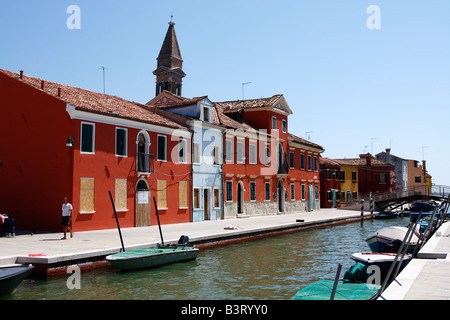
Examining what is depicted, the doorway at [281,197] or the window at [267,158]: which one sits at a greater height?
the window at [267,158]

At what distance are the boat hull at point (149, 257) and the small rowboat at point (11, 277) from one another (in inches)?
107

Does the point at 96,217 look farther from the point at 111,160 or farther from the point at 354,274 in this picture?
the point at 354,274

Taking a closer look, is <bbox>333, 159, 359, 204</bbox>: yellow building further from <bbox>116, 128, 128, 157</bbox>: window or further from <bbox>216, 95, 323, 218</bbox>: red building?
<bbox>116, 128, 128, 157</bbox>: window

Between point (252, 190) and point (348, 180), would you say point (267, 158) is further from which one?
point (348, 180)

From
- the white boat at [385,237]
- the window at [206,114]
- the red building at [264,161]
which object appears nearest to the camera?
the white boat at [385,237]

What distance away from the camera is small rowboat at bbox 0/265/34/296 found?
32.2 feet

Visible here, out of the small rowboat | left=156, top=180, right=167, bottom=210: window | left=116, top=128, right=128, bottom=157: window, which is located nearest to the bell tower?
left=156, top=180, right=167, bottom=210: window

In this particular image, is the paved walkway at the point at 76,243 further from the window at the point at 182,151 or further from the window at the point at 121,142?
the window at the point at 182,151

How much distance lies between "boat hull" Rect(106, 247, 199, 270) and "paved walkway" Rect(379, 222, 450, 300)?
24.3 ft

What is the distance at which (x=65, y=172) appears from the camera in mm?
19641

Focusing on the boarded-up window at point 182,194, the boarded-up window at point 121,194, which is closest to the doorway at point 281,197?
the boarded-up window at point 182,194

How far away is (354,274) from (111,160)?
576 inches

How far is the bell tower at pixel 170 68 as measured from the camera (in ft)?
153

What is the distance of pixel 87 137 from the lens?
2038cm
